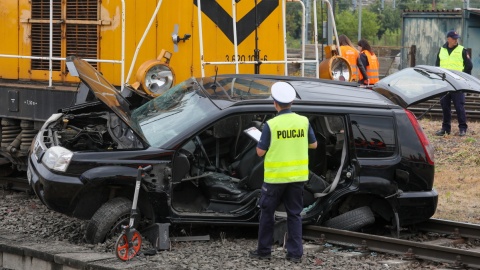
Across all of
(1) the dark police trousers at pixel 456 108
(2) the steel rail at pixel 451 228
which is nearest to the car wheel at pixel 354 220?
(2) the steel rail at pixel 451 228

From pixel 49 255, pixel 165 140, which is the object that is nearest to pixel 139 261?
pixel 49 255

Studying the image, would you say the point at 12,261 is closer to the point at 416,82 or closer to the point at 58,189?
the point at 58,189

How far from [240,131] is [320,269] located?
6.61ft

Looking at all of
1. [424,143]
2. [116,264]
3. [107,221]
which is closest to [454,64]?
[424,143]

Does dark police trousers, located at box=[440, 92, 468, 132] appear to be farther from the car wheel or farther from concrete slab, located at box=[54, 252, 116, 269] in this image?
concrete slab, located at box=[54, 252, 116, 269]

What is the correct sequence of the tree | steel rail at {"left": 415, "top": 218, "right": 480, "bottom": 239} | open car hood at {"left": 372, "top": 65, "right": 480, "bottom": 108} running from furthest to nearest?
the tree → open car hood at {"left": 372, "top": 65, "right": 480, "bottom": 108} → steel rail at {"left": 415, "top": 218, "right": 480, "bottom": 239}

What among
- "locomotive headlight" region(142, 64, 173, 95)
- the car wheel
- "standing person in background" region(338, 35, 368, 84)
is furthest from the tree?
the car wheel

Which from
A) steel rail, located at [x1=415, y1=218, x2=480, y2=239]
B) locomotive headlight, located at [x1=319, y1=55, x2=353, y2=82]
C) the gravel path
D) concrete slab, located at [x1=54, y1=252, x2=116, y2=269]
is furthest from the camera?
locomotive headlight, located at [x1=319, y1=55, x2=353, y2=82]

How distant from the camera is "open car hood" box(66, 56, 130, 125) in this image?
793 cm

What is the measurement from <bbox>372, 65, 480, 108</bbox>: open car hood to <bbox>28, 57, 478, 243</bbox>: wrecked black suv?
5.7 inches

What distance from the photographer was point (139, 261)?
700cm

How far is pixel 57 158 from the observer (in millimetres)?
7652

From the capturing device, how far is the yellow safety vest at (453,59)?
16.1 metres

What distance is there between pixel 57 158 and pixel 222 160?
1693 millimetres
